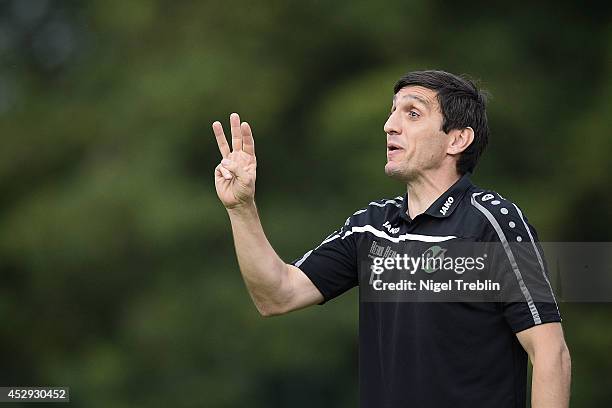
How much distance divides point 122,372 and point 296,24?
5.31 feet

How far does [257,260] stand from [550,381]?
2.02 ft

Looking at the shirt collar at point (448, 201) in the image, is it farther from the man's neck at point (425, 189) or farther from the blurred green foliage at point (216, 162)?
Result: the blurred green foliage at point (216, 162)

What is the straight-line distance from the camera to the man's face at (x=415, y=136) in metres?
2.07

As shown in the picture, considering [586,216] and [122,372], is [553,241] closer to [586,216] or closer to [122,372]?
[586,216]

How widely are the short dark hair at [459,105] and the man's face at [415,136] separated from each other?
14 millimetres

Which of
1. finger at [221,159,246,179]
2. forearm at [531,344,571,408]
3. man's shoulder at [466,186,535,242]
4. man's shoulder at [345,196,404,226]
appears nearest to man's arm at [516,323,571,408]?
forearm at [531,344,571,408]

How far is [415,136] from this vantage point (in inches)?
82.5

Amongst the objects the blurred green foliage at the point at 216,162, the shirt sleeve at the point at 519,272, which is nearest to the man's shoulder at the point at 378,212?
the shirt sleeve at the point at 519,272

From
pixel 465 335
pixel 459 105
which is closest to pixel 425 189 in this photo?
pixel 459 105

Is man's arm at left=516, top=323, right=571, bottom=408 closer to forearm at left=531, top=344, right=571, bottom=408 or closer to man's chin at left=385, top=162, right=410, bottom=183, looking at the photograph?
forearm at left=531, top=344, right=571, bottom=408

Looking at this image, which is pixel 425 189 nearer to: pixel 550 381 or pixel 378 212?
pixel 378 212

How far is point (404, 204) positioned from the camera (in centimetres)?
211

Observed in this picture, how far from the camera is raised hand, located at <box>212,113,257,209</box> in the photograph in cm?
200

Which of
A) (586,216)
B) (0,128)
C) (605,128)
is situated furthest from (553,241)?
(0,128)
